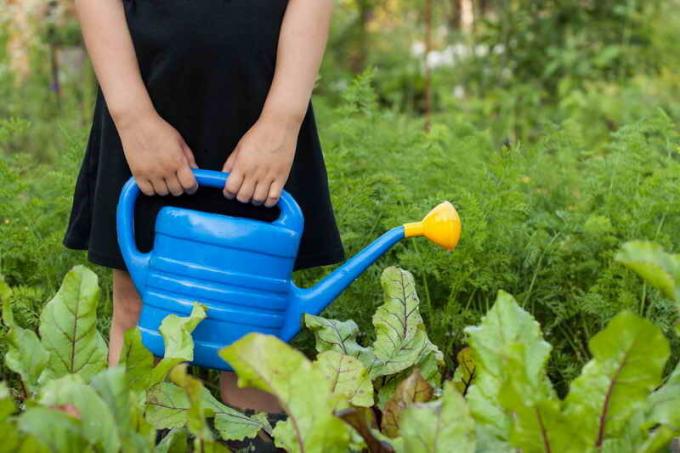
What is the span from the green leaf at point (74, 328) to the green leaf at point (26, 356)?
5 centimetres

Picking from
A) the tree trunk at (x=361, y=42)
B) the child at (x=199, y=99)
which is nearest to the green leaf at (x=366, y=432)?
the child at (x=199, y=99)

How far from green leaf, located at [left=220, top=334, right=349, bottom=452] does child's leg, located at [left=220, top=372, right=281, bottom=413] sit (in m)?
0.54

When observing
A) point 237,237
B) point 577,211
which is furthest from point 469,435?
point 577,211

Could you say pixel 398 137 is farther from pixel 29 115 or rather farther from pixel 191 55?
pixel 29 115

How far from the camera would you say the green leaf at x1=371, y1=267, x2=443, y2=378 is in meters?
1.79

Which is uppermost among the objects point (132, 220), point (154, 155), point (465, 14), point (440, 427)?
point (154, 155)

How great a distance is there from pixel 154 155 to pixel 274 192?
0.66 ft

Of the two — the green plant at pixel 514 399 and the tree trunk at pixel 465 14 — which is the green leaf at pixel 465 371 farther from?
the tree trunk at pixel 465 14

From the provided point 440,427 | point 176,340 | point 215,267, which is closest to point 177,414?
point 176,340

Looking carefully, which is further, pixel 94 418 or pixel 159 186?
pixel 159 186

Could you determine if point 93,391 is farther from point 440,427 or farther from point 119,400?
point 440,427

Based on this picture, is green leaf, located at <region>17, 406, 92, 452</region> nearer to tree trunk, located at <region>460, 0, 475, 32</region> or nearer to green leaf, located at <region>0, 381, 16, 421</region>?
green leaf, located at <region>0, 381, 16, 421</region>

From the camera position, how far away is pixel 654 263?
1389mm

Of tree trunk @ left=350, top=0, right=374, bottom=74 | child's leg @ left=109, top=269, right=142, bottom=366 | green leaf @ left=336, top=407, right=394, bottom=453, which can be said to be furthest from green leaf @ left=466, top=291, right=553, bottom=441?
tree trunk @ left=350, top=0, right=374, bottom=74
